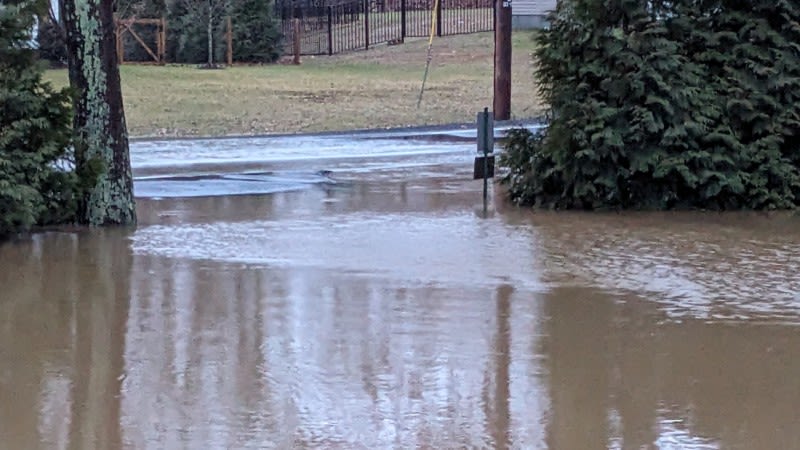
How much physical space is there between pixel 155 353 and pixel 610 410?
282cm

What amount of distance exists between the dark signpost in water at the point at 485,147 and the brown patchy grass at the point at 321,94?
32.5 feet

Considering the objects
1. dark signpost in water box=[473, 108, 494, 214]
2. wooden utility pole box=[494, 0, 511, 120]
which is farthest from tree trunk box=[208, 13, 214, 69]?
dark signpost in water box=[473, 108, 494, 214]

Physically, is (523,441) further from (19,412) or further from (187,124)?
(187,124)

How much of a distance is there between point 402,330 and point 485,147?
199 inches

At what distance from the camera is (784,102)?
13242 millimetres

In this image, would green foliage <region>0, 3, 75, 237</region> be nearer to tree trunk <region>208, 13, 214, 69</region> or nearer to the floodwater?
the floodwater

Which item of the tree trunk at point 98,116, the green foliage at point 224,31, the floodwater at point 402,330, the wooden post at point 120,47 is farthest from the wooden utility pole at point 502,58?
the green foliage at point 224,31

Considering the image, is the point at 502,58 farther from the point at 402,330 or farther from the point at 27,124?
the point at 402,330

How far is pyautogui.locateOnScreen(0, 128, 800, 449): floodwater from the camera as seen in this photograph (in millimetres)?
6098

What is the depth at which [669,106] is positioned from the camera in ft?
41.6

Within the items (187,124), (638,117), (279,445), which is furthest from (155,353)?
(187,124)

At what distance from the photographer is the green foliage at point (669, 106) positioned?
12789mm

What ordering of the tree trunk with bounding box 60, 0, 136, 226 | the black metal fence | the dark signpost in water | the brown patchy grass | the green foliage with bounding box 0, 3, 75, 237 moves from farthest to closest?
the black metal fence < the brown patchy grass < the dark signpost in water < the tree trunk with bounding box 60, 0, 136, 226 < the green foliage with bounding box 0, 3, 75, 237

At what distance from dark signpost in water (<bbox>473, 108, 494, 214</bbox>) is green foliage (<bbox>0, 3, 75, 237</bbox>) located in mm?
4133
